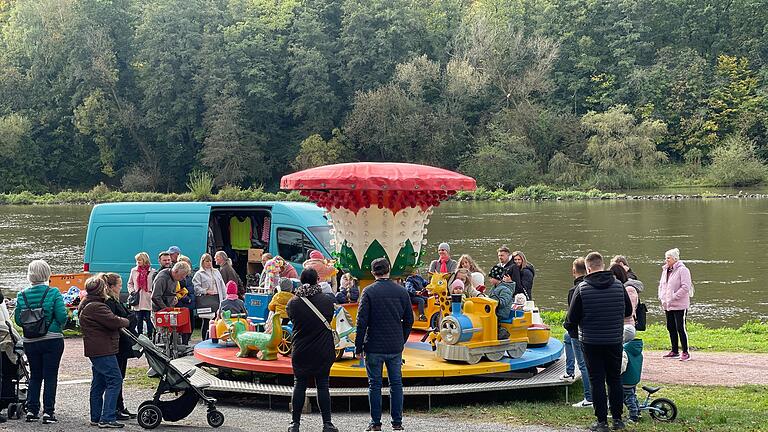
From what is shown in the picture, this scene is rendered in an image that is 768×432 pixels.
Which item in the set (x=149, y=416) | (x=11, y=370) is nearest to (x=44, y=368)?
(x=11, y=370)

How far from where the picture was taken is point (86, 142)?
3484 inches

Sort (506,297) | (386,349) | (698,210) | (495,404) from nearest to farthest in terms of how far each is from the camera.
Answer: (386,349)
(495,404)
(506,297)
(698,210)

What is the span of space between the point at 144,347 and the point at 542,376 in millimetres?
5166

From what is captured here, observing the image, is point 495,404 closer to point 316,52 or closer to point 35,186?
point 316,52

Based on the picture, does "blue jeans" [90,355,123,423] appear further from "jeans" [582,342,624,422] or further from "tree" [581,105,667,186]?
"tree" [581,105,667,186]

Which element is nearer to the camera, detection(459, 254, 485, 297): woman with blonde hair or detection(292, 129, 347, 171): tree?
detection(459, 254, 485, 297): woman with blonde hair

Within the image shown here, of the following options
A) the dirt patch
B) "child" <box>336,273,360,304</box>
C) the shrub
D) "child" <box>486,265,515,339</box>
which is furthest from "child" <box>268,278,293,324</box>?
the shrub

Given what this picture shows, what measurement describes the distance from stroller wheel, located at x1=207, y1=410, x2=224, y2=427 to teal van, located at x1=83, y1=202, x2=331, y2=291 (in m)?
9.11

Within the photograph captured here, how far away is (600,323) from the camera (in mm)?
9297

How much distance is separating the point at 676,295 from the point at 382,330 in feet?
22.0

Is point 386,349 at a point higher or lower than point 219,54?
lower

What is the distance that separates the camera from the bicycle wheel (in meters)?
9.95

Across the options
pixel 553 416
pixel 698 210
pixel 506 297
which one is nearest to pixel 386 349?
pixel 553 416

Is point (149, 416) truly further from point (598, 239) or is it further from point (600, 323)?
point (598, 239)
